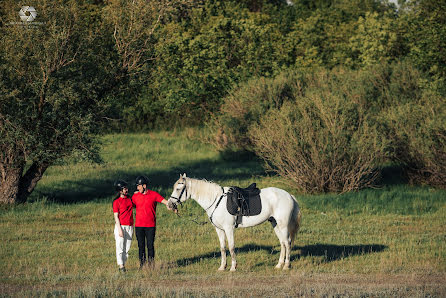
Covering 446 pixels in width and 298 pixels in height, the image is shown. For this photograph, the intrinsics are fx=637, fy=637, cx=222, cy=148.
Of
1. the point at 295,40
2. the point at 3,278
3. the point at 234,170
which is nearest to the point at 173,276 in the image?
the point at 3,278

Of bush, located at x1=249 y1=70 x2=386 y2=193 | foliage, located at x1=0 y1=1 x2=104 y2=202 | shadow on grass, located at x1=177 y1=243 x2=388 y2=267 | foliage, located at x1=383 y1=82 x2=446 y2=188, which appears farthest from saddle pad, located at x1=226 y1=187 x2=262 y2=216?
foliage, located at x1=383 y1=82 x2=446 y2=188

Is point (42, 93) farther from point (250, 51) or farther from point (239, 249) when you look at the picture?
point (250, 51)

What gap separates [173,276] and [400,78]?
32171 millimetres

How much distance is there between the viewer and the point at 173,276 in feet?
44.3

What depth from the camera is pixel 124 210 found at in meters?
13.6

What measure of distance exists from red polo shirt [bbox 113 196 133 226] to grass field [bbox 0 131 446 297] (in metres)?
1.13

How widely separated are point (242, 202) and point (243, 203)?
9cm

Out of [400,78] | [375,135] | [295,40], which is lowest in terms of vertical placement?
[375,135]

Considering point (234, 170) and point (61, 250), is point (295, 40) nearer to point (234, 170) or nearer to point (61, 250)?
point (234, 170)

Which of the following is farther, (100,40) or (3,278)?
(100,40)

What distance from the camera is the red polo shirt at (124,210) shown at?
44.5 feet

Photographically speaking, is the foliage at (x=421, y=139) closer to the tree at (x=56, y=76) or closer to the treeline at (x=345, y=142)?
the treeline at (x=345, y=142)

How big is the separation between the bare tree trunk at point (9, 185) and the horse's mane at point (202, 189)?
12.8 metres

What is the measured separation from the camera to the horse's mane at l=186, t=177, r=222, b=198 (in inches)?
555
